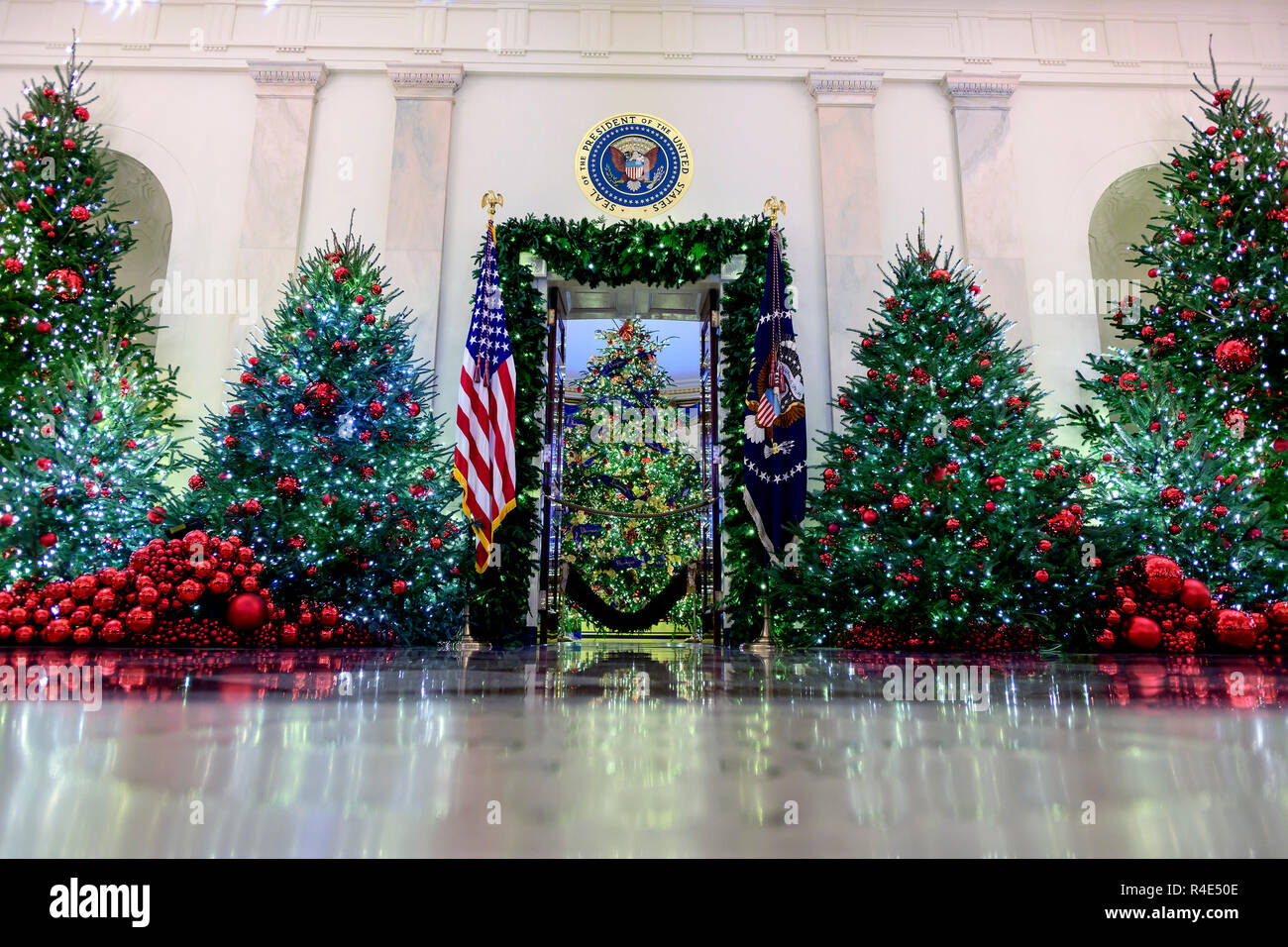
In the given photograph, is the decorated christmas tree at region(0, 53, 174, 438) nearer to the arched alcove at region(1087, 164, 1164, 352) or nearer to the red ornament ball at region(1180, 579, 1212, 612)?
the red ornament ball at region(1180, 579, 1212, 612)

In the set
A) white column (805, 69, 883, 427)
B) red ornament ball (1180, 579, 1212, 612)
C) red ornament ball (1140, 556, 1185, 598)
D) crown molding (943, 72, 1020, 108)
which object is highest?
crown molding (943, 72, 1020, 108)

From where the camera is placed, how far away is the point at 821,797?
1.82ft

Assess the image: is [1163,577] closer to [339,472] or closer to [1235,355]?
[1235,355]

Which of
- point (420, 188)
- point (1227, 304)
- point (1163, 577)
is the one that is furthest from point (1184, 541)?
point (420, 188)

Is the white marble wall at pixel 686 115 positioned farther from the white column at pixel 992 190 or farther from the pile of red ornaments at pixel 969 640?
the pile of red ornaments at pixel 969 640

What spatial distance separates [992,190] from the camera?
7285 millimetres

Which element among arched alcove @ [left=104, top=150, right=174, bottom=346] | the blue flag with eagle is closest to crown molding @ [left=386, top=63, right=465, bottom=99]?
arched alcove @ [left=104, top=150, right=174, bottom=346]

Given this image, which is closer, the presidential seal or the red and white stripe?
the red and white stripe

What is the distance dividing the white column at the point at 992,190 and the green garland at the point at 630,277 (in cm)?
222

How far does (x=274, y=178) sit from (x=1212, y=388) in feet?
28.2

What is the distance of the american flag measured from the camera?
5309mm

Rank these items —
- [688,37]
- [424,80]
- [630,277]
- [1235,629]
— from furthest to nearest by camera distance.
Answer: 1. [688,37]
2. [424,80]
3. [630,277]
4. [1235,629]

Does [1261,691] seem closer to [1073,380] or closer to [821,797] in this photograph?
[821,797]

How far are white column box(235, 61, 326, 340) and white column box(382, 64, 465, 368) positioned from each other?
0.93m
